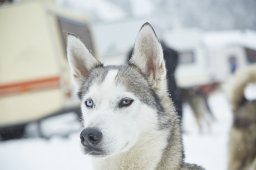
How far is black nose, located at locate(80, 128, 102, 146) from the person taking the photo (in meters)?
1.74

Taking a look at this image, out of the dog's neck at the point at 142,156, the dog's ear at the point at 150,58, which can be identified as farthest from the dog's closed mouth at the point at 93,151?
the dog's ear at the point at 150,58

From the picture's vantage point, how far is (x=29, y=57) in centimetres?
607

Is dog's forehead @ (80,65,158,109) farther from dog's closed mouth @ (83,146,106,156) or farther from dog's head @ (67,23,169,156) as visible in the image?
dog's closed mouth @ (83,146,106,156)

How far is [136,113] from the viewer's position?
1.93 metres

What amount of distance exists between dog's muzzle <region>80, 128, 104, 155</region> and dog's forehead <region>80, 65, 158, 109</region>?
0.82ft

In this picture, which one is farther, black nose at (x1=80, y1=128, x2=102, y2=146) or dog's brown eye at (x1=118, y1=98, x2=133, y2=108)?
dog's brown eye at (x1=118, y1=98, x2=133, y2=108)

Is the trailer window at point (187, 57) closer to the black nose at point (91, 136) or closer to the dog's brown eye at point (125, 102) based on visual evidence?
the dog's brown eye at point (125, 102)

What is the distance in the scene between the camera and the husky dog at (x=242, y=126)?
2.82m

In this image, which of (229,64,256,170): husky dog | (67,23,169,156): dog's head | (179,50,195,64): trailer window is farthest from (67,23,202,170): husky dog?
(179,50,195,64): trailer window

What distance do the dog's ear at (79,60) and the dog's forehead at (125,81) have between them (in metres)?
0.08

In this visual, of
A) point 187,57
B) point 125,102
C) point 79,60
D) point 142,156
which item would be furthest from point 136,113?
point 187,57

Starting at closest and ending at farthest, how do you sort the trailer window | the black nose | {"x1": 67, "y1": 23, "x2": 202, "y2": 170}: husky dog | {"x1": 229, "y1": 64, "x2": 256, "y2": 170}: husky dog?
the black nose
{"x1": 67, "y1": 23, "x2": 202, "y2": 170}: husky dog
{"x1": 229, "y1": 64, "x2": 256, "y2": 170}: husky dog
the trailer window

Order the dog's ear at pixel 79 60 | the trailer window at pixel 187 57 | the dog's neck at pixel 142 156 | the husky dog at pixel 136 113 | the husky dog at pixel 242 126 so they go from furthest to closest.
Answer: the trailer window at pixel 187 57
the husky dog at pixel 242 126
the dog's ear at pixel 79 60
the dog's neck at pixel 142 156
the husky dog at pixel 136 113

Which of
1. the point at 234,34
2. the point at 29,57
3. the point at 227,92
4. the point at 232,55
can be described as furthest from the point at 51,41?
the point at 232,55
